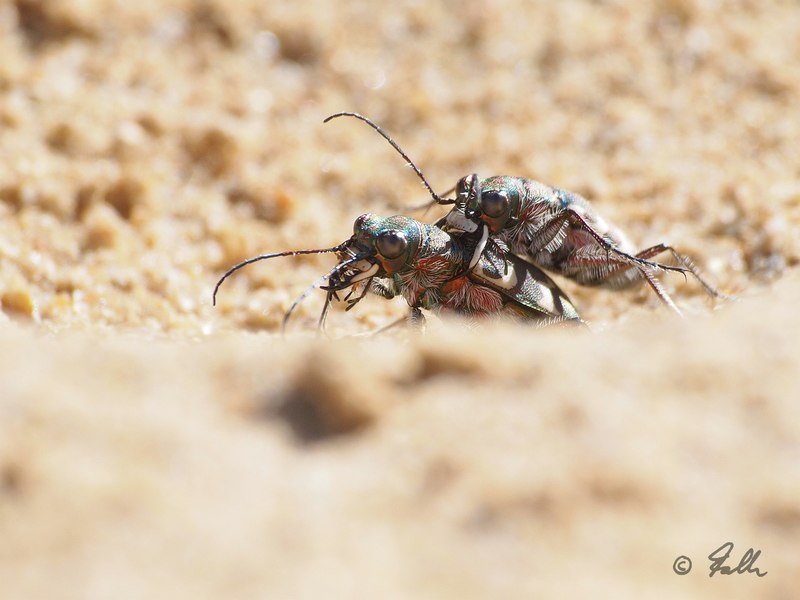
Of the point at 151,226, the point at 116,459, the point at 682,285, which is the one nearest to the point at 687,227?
the point at 682,285

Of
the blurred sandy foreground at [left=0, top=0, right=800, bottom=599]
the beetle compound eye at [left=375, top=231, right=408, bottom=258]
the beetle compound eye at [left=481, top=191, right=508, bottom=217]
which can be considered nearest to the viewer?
the blurred sandy foreground at [left=0, top=0, right=800, bottom=599]

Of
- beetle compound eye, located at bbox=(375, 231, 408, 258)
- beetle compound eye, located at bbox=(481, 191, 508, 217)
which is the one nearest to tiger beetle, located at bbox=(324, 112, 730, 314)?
beetle compound eye, located at bbox=(481, 191, 508, 217)

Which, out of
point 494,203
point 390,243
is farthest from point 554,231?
point 390,243

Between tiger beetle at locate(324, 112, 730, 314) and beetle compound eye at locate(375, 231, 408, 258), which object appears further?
tiger beetle at locate(324, 112, 730, 314)

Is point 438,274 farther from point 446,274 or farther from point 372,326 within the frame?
point 372,326

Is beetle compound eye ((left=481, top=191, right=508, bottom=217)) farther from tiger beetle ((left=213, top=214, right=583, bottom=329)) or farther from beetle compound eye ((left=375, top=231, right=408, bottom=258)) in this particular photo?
beetle compound eye ((left=375, top=231, right=408, bottom=258))

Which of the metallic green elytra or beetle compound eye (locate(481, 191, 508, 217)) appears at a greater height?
beetle compound eye (locate(481, 191, 508, 217))

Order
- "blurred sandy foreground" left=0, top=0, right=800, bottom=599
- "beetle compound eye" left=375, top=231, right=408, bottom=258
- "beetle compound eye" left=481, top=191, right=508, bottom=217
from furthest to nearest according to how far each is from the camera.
Result: "beetle compound eye" left=481, top=191, right=508, bottom=217, "beetle compound eye" left=375, top=231, right=408, bottom=258, "blurred sandy foreground" left=0, top=0, right=800, bottom=599

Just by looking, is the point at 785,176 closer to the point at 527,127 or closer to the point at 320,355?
the point at 527,127

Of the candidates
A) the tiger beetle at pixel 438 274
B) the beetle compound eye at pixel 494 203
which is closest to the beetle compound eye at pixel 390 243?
the tiger beetle at pixel 438 274
